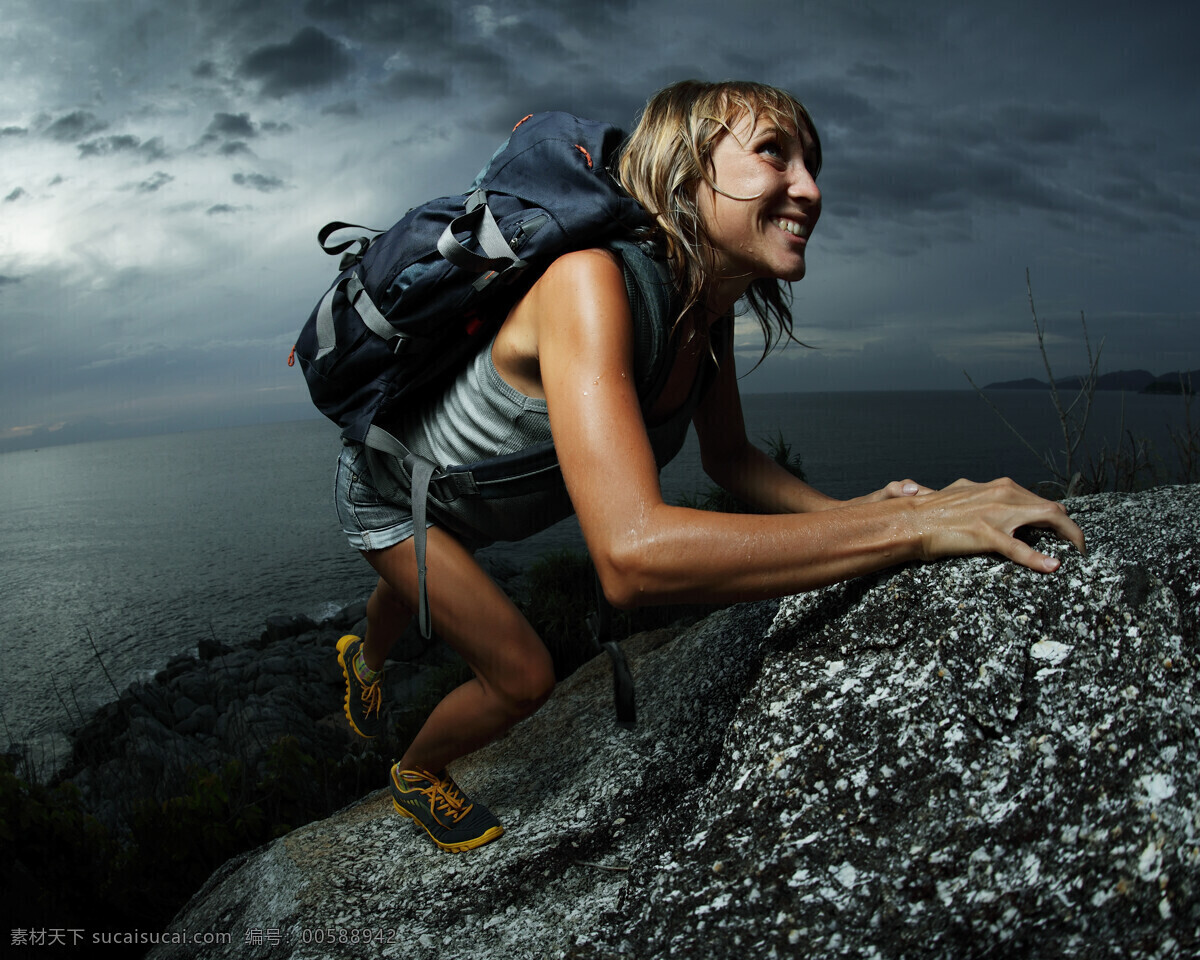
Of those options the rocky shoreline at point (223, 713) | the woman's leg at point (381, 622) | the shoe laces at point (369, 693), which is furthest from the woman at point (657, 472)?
the rocky shoreline at point (223, 713)

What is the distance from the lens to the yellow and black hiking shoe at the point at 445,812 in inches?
101

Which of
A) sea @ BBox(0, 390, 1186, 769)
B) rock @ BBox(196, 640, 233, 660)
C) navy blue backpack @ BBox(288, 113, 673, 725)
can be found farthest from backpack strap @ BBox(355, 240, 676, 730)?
rock @ BBox(196, 640, 233, 660)

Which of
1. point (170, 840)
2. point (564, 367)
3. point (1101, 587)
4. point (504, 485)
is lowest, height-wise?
point (170, 840)

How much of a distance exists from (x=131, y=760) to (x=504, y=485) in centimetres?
555

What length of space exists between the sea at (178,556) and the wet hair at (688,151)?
12.8 feet

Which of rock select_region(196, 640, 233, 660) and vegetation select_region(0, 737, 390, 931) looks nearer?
vegetation select_region(0, 737, 390, 931)

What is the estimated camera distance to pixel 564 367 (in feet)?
5.77

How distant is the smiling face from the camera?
6.50ft

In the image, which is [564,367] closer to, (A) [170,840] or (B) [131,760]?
(A) [170,840]

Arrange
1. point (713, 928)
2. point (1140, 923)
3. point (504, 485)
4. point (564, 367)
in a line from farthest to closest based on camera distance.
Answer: point (504, 485) → point (564, 367) → point (713, 928) → point (1140, 923)

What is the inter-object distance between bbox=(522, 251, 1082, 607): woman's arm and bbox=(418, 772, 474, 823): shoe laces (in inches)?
54.1

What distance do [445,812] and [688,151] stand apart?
2.24 meters

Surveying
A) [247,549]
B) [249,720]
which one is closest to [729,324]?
[249,720]

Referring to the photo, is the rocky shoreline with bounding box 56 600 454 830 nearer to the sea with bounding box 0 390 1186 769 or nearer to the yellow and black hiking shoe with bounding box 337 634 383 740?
the sea with bounding box 0 390 1186 769
